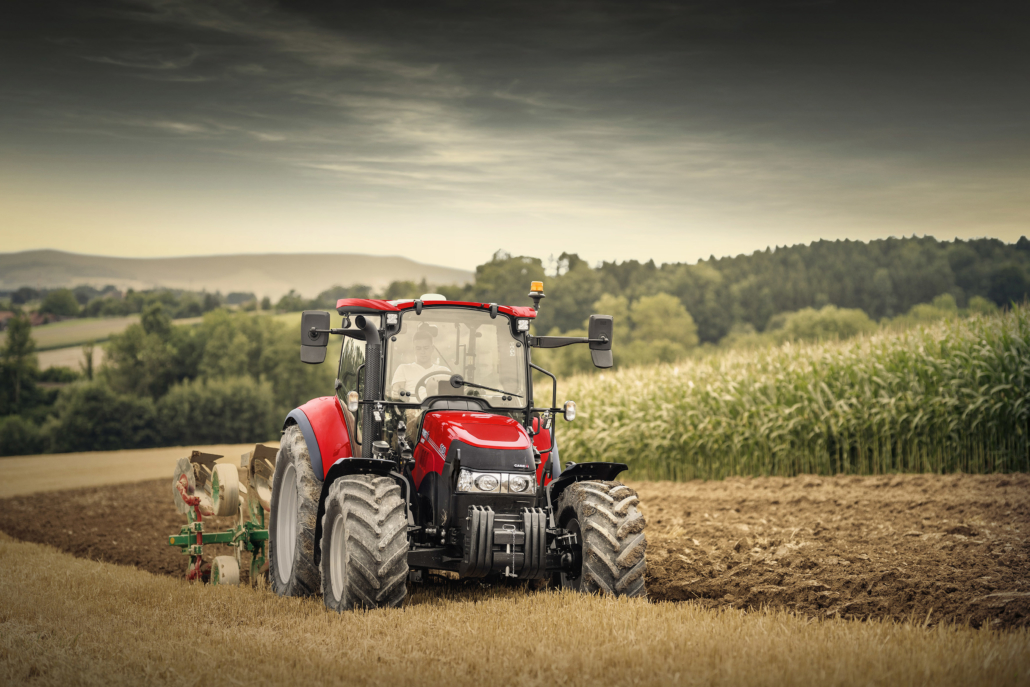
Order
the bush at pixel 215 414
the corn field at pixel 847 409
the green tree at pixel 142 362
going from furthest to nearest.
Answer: the green tree at pixel 142 362, the bush at pixel 215 414, the corn field at pixel 847 409

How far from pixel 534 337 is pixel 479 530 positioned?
1925 millimetres

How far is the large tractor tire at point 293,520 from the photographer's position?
24.7 ft

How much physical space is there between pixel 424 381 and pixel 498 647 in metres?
2.58

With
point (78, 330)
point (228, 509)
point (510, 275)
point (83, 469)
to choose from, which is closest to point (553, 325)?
point (510, 275)

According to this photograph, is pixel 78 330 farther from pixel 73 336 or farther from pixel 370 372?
pixel 370 372

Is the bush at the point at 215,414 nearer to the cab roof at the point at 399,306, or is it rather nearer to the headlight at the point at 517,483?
the cab roof at the point at 399,306

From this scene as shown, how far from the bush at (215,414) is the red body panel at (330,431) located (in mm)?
33769

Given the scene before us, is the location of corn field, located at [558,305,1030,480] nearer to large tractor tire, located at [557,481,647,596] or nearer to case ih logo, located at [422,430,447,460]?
large tractor tire, located at [557,481,647,596]

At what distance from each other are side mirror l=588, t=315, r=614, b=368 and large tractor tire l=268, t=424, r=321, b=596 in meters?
2.65

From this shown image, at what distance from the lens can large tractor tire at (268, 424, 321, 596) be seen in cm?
752

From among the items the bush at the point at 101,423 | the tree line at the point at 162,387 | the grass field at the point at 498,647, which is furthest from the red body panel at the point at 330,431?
the bush at the point at 101,423

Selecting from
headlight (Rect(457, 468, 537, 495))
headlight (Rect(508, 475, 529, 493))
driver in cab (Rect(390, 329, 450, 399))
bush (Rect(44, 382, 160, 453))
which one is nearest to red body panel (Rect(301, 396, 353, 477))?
driver in cab (Rect(390, 329, 450, 399))

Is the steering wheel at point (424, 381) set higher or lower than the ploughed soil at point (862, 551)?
higher

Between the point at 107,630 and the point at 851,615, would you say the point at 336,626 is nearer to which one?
the point at 107,630
